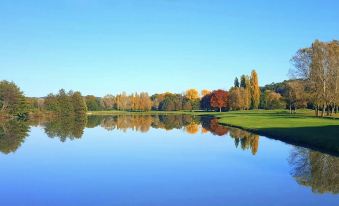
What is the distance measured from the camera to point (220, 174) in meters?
21.5

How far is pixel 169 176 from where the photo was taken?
2084 centimetres

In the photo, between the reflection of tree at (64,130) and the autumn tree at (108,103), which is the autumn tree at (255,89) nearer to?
the reflection of tree at (64,130)

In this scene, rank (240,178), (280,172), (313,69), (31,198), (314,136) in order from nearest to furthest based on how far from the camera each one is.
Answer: (31,198), (240,178), (280,172), (314,136), (313,69)

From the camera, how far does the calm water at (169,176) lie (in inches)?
629

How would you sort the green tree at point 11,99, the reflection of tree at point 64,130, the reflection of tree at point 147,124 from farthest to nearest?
the green tree at point 11,99
the reflection of tree at point 147,124
the reflection of tree at point 64,130

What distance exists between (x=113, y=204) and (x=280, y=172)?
1115 centimetres

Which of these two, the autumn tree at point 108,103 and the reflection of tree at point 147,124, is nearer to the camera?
the reflection of tree at point 147,124

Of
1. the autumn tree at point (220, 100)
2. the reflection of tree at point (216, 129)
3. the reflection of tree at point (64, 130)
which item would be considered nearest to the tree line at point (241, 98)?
the autumn tree at point (220, 100)

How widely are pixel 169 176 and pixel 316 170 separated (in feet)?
28.4

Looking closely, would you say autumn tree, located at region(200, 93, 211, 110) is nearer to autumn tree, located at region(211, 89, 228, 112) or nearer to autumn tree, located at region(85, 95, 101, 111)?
autumn tree, located at region(211, 89, 228, 112)

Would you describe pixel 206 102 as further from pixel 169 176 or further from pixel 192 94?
pixel 169 176

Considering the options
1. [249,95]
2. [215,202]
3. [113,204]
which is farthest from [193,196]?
[249,95]

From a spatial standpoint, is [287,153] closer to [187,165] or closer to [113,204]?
[187,165]

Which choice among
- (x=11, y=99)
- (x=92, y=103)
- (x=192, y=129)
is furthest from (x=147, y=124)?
(x=92, y=103)
